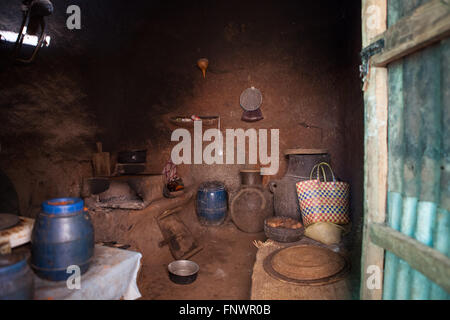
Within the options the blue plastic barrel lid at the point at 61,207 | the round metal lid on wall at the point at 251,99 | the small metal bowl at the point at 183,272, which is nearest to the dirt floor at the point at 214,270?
the small metal bowl at the point at 183,272

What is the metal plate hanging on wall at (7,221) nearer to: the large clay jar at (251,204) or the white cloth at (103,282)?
the white cloth at (103,282)

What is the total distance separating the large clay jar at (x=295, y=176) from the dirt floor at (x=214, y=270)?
86 centimetres

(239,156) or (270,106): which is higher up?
(270,106)

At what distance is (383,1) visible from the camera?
1398mm

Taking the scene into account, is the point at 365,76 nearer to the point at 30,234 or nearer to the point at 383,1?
the point at 383,1

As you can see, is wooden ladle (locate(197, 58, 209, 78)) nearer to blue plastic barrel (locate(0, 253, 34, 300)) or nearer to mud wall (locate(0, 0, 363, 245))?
mud wall (locate(0, 0, 363, 245))

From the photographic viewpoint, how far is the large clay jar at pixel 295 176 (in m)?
3.61

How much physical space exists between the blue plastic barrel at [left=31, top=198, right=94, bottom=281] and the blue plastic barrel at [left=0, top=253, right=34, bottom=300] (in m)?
0.18

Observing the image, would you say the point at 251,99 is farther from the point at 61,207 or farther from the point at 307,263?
the point at 61,207

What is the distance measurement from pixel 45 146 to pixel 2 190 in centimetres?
70

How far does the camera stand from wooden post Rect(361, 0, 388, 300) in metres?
1.42

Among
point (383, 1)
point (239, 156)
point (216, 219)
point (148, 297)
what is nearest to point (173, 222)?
point (216, 219)

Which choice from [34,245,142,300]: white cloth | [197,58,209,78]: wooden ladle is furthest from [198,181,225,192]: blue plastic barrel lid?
[34,245,142,300]: white cloth

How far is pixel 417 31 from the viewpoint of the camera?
1.16 meters
